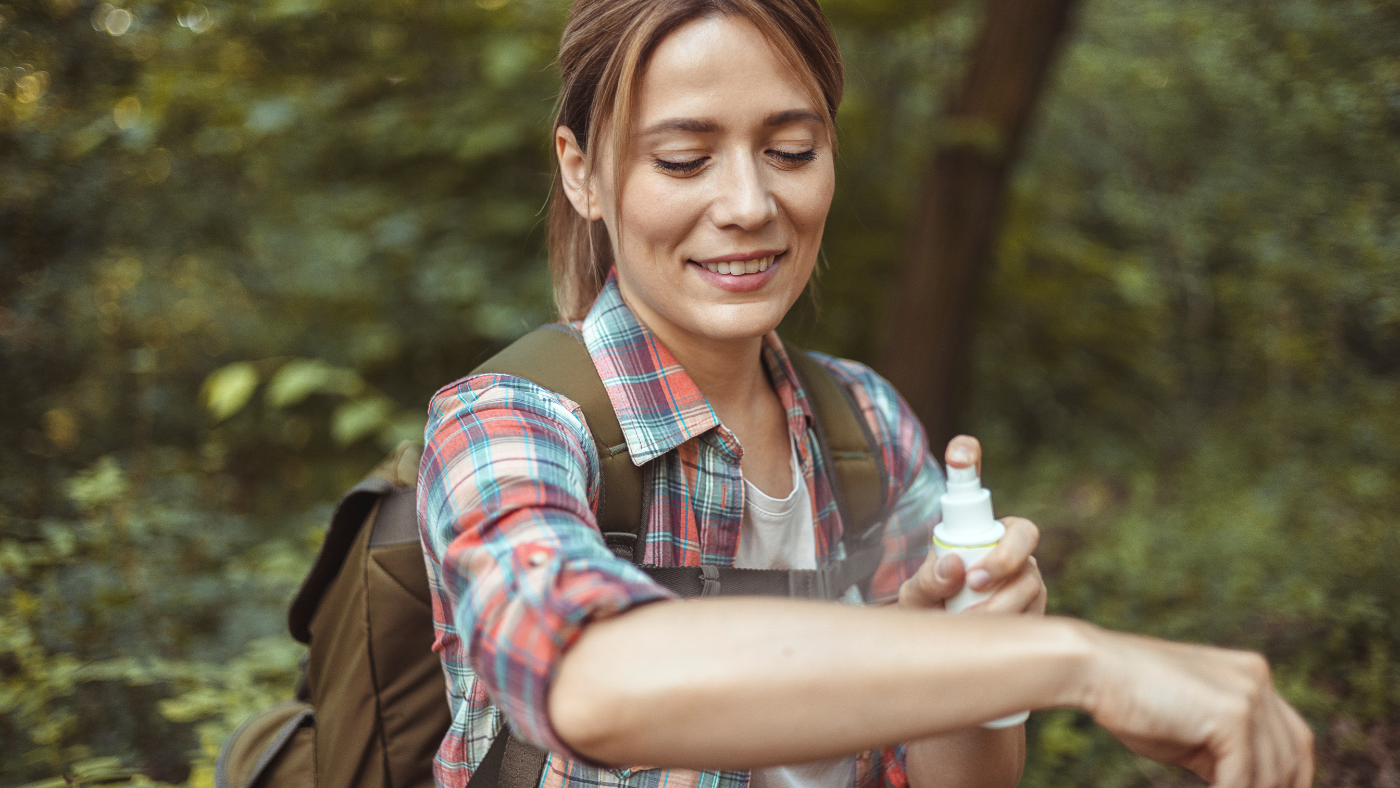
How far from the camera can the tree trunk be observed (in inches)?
149

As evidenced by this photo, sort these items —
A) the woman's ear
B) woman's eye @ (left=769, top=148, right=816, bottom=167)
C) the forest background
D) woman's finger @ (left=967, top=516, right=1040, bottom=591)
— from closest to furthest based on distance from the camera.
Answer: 1. woman's finger @ (left=967, top=516, right=1040, bottom=591)
2. woman's eye @ (left=769, top=148, right=816, bottom=167)
3. the woman's ear
4. the forest background

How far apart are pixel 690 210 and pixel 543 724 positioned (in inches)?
33.1

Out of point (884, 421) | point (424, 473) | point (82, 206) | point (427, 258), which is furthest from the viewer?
point (427, 258)

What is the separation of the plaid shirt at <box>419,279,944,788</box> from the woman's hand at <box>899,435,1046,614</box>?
0.39m

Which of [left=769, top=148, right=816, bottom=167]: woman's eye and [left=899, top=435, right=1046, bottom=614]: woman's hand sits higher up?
[left=769, top=148, right=816, bottom=167]: woman's eye

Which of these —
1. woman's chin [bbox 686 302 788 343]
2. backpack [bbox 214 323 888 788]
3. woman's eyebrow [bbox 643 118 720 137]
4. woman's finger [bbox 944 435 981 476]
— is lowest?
backpack [bbox 214 323 888 788]

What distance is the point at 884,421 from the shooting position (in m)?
1.86

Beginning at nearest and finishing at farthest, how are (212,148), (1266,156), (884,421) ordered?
1. (884,421)
2. (212,148)
3. (1266,156)

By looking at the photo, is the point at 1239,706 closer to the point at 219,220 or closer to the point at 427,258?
the point at 427,258

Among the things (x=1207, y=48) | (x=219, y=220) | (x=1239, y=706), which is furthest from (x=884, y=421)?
(x=1207, y=48)

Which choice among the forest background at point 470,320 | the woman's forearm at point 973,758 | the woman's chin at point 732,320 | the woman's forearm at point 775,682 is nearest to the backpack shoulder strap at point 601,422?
the woman's chin at point 732,320

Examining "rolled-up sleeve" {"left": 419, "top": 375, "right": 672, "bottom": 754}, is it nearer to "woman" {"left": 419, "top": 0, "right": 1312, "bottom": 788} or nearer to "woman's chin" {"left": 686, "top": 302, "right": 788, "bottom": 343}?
"woman" {"left": 419, "top": 0, "right": 1312, "bottom": 788}

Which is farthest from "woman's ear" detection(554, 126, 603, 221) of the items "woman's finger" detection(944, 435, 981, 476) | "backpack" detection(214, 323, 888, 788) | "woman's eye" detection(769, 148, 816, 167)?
"woman's finger" detection(944, 435, 981, 476)

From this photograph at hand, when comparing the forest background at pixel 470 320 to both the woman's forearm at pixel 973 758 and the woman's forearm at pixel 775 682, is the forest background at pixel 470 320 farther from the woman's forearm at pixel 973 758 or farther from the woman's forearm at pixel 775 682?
the woman's forearm at pixel 775 682
